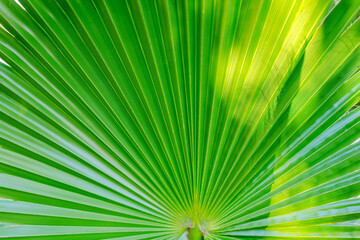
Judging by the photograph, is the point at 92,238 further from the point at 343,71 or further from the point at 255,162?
the point at 343,71

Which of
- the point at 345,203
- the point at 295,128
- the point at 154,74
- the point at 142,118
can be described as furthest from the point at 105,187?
the point at 345,203

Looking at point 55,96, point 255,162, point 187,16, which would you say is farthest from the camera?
point 255,162

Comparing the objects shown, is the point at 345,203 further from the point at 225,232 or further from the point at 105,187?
the point at 105,187

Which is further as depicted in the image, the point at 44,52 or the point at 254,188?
the point at 254,188

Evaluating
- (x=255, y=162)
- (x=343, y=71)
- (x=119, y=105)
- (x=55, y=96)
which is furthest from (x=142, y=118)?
(x=343, y=71)

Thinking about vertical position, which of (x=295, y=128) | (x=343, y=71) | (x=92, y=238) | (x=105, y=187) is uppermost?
(x=343, y=71)

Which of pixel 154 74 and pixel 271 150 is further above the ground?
pixel 154 74

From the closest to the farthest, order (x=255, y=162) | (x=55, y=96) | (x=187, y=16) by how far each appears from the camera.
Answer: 1. (x=187, y=16)
2. (x=55, y=96)
3. (x=255, y=162)
